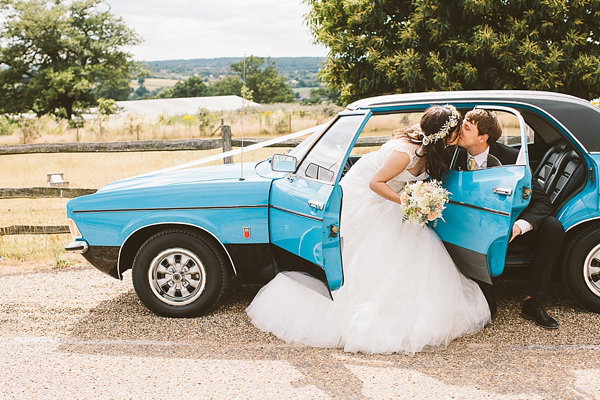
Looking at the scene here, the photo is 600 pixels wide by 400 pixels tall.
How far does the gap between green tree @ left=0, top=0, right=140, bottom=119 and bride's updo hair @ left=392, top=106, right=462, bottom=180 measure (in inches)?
1725

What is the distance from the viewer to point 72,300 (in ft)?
20.3

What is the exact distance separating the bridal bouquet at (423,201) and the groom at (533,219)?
0.52 metres

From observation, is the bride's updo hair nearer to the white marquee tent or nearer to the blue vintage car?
the blue vintage car

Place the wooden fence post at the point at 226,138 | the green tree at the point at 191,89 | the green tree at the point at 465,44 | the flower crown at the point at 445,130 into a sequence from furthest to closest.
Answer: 1. the green tree at the point at 191,89
2. the green tree at the point at 465,44
3. the wooden fence post at the point at 226,138
4. the flower crown at the point at 445,130

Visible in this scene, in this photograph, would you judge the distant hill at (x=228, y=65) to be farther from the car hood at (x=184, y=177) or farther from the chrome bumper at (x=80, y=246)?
the chrome bumper at (x=80, y=246)

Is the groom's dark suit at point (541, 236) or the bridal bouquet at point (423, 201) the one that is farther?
the groom's dark suit at point (541, 236)

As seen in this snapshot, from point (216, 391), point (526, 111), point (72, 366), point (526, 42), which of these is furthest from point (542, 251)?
point (526, 42)

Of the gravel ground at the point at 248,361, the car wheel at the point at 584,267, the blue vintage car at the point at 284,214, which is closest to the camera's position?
the gravel ground at the point at 248,361

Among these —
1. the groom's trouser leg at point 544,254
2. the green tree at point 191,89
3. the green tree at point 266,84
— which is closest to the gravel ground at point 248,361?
the groom's trouser leg at point 544,254

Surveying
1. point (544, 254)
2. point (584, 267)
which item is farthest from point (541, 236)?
point (584, 267)

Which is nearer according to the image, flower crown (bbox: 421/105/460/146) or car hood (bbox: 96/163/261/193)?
flower crown (bbox: 421/105/460/146)

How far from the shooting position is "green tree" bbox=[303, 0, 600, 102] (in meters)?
15.6

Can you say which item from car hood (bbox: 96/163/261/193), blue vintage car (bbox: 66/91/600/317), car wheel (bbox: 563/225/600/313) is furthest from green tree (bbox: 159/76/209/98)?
car wheel (bbox: 563/225/600/313)

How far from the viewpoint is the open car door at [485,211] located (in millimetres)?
4473
